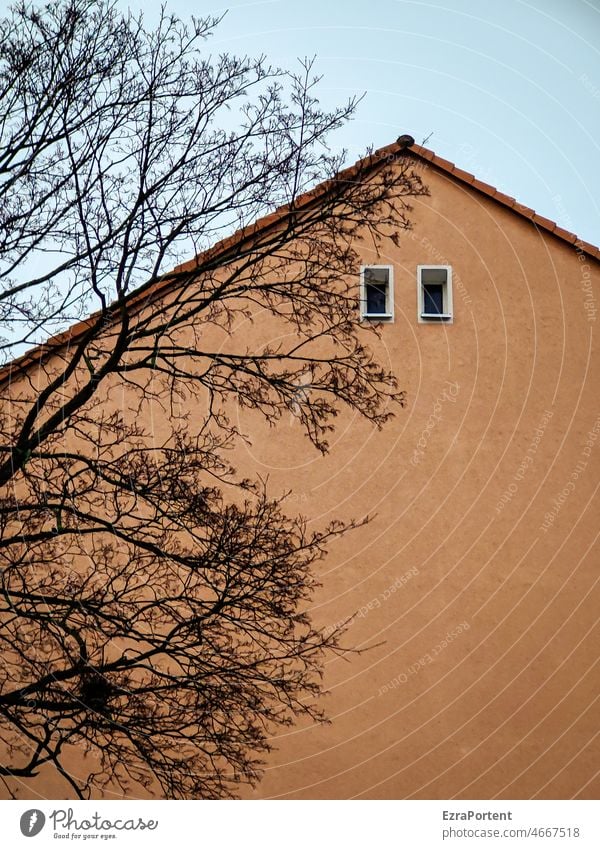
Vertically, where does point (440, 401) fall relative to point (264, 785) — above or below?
above

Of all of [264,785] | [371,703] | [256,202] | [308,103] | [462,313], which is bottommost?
[264,785]

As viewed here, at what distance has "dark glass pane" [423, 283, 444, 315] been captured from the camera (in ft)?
29.1

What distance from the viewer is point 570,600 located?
801 cm

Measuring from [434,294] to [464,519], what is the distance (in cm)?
207

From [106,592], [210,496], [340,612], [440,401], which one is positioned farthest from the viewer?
[440,401]

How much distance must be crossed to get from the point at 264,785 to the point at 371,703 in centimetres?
101

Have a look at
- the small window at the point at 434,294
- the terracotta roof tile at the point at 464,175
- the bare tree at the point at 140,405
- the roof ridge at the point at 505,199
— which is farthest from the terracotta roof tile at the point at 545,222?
the bare tree at the point at 140,405

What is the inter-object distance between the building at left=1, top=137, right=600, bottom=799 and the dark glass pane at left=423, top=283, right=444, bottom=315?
1cm

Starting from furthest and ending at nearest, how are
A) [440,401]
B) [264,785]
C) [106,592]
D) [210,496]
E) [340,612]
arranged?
[440,401] < [340,612] < [264,785] < [210,496] < [106,592]

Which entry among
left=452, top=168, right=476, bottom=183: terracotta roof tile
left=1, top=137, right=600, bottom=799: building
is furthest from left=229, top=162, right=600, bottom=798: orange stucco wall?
left=452, top=168, right=476, bottom=183: terracotta roof tile

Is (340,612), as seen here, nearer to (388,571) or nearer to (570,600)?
(388,571)

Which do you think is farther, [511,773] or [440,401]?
[440,401]

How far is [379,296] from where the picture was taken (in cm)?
891

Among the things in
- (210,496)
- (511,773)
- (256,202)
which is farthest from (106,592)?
(511,773)
